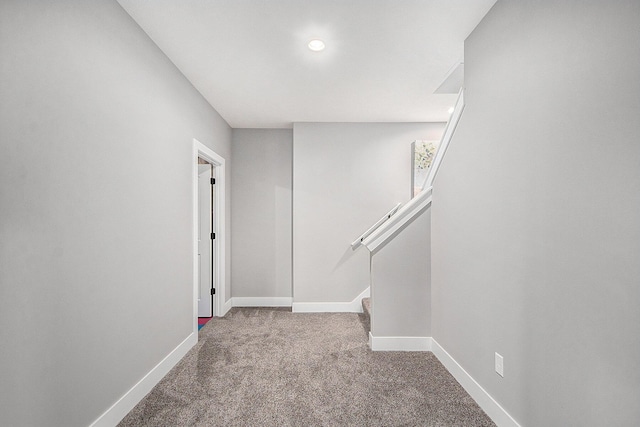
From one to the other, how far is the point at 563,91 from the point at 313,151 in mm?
3167

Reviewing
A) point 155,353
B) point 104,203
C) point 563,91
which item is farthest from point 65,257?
point 563,91

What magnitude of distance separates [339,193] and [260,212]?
1136mm

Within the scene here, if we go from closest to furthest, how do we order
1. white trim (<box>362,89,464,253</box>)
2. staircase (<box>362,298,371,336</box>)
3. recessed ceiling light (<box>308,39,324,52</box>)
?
recessed ceiling light (<box>308,39,324,52</box>), white trim (<box>362,89,464,253</box>), staircase (<box>362,298,371,336</box>)

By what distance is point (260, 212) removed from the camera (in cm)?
473

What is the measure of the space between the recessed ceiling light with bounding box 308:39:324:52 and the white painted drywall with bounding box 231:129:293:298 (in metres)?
2.33

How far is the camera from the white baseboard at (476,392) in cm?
183

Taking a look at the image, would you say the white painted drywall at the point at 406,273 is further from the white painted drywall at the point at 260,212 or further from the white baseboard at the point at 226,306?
the white baseboard at the point at 226,306

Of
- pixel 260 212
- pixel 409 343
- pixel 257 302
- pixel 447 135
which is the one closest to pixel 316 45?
pixel 447 135

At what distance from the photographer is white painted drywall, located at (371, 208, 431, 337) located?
9.67ft

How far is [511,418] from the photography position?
1761 millimetres

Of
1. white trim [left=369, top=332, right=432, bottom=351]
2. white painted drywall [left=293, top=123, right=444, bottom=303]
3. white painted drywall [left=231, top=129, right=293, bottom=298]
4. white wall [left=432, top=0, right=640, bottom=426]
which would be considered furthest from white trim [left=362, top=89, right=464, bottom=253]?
white painted drywall [left=231, top=129, right=293, bottom=298]

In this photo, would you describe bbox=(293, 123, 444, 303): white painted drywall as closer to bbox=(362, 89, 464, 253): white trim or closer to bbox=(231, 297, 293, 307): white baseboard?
bbox=(231, 297, 293, 307): white baseboard

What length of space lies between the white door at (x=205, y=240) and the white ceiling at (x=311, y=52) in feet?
2.92

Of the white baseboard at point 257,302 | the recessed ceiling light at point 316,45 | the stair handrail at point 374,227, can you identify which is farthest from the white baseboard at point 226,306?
the recessed ceiling light at point 316,45
